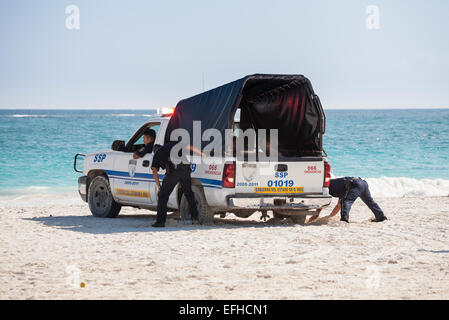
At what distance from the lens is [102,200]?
530 inches

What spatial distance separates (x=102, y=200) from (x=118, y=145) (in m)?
1.46

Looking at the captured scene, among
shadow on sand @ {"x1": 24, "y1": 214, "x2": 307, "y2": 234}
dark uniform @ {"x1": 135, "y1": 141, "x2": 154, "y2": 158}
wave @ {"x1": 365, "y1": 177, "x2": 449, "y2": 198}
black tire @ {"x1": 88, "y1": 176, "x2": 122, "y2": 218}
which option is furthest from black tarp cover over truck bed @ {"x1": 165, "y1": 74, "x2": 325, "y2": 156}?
wave @ {"x1": 365, "y1": 177, "x2": 449, "y2": 198}

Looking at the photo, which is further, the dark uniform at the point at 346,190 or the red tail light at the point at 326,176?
the dark uniform at the point at 346,190

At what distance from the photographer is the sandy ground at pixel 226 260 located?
22.6 ft

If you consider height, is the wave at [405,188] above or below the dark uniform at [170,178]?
below

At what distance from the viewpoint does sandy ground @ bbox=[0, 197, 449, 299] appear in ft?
22.6

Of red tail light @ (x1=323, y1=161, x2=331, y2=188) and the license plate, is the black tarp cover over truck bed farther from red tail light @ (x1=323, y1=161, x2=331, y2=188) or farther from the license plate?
the license plate

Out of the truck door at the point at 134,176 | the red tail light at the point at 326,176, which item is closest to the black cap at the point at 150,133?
the truck door at the point at 134,176

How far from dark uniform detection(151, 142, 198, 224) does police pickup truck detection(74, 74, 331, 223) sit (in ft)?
0.54

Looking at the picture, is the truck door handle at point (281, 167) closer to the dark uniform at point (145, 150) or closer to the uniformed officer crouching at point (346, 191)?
the uniformed officer crouching at point (346, 191)

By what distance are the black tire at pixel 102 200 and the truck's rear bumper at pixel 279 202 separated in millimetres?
3108

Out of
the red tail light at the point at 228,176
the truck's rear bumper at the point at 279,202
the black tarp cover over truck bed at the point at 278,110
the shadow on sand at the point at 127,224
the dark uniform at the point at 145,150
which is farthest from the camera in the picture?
the dark uniform at the point at 145,150

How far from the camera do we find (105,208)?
13.4m

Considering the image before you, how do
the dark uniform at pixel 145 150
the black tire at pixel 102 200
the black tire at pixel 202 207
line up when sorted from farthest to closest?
the black tire at pixel 102 200 → the dark uniform at pixel 145 150 → the black tire at pixel 202 207
